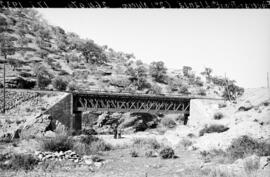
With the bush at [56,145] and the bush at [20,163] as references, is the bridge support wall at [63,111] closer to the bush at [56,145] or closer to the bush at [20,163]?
the bush at [56,145]

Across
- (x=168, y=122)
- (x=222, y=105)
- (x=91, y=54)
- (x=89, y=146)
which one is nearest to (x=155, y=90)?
(x=168, y=122)

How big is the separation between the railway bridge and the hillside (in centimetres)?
1835

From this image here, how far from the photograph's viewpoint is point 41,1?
289cm

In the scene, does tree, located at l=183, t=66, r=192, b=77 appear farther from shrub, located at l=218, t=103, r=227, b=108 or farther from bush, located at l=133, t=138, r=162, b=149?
bush, located at l=133, t=138, r=162, b=149

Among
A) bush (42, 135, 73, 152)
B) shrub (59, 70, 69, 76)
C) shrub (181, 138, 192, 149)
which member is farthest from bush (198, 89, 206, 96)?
bush (42, 135, 73, 152)

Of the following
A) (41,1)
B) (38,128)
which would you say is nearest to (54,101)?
(38,128)

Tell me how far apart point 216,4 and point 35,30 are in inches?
3888

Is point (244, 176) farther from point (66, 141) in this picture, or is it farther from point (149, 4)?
point (66, 141)

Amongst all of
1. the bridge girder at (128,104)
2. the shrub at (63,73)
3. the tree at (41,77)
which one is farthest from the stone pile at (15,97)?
the shrub at (63,73)

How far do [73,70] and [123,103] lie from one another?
37002 millimetres

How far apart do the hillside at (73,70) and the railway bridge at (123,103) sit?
18.3 meters

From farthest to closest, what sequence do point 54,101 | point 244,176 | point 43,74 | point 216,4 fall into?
1. point 43,74
2. point 54,101
3. point 244,176
4. point 216,4

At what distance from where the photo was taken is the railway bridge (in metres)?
42.5

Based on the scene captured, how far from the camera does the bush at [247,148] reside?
622 inches
